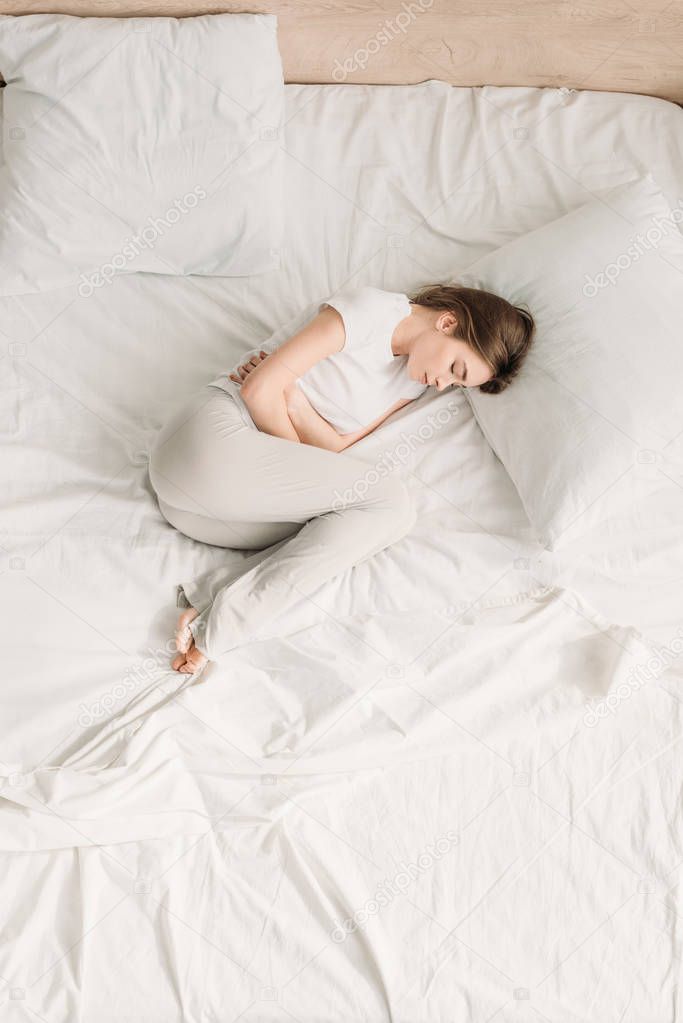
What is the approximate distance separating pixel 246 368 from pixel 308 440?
6.5 inches

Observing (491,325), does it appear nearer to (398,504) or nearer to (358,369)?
(358,369)

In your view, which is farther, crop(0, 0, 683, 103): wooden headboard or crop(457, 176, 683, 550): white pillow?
crop(0, 0, 683, 103): wooden headboard

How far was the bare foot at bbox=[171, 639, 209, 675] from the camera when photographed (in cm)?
141

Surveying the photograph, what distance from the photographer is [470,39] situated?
1.82 m

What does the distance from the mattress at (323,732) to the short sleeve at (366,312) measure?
181mm

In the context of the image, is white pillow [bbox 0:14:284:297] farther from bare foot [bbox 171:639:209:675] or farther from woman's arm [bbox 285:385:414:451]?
bare foot [bbox 171:639:209:675]

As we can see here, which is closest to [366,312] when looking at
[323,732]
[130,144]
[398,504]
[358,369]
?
[358,369]

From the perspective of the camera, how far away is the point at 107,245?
165 centimetres

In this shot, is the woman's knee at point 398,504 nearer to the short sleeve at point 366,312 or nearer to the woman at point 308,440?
the woman at point 308,440

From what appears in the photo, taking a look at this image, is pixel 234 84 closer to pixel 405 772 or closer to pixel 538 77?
pixel 538 77

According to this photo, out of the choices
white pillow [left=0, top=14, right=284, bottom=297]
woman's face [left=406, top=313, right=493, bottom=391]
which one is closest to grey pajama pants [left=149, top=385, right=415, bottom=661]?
woman's face [left=406, top=313, right=493, bottom=391]

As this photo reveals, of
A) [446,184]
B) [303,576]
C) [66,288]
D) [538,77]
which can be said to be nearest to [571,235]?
[446,184]

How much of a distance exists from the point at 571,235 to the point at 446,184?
0.31m

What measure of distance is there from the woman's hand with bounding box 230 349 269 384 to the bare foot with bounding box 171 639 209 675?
46cm
